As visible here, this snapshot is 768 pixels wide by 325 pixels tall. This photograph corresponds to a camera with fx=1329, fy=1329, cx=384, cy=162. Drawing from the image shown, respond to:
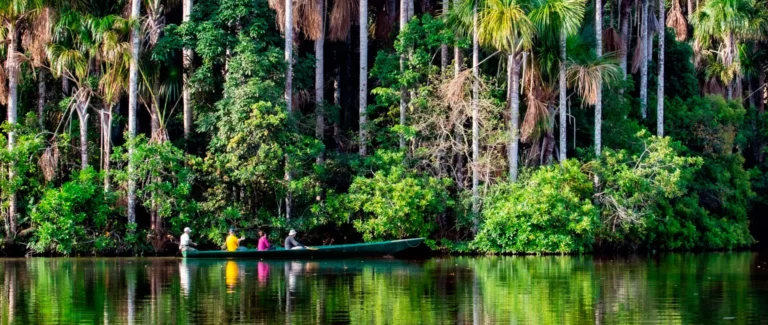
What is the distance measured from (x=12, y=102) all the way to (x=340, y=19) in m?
10.8

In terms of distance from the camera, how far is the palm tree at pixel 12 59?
4069cm

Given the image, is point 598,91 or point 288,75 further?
point 288,75

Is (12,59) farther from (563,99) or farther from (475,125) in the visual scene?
(563,99)

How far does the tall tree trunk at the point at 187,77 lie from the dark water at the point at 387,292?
7361 mm

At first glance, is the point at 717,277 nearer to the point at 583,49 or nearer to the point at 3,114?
the point at 583,49

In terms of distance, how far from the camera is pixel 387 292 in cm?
2645

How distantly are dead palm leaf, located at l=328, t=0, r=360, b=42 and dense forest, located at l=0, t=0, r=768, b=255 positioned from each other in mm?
99

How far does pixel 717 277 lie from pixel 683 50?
70.0 ft

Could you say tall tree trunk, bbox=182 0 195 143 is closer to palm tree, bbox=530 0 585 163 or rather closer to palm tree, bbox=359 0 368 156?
palm tree, bbox=359 0 368 156

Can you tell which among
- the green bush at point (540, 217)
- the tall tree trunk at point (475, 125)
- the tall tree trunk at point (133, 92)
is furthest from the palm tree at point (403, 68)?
the tall tree trunk at point (133, 92)

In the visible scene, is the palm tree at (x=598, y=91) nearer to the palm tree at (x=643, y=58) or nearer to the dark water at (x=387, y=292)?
the palm tree at (x=643, y=58)

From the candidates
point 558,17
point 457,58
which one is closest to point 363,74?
point 457,58

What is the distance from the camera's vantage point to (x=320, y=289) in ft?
89.7

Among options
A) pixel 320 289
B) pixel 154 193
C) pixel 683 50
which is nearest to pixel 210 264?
pixel 154 193
